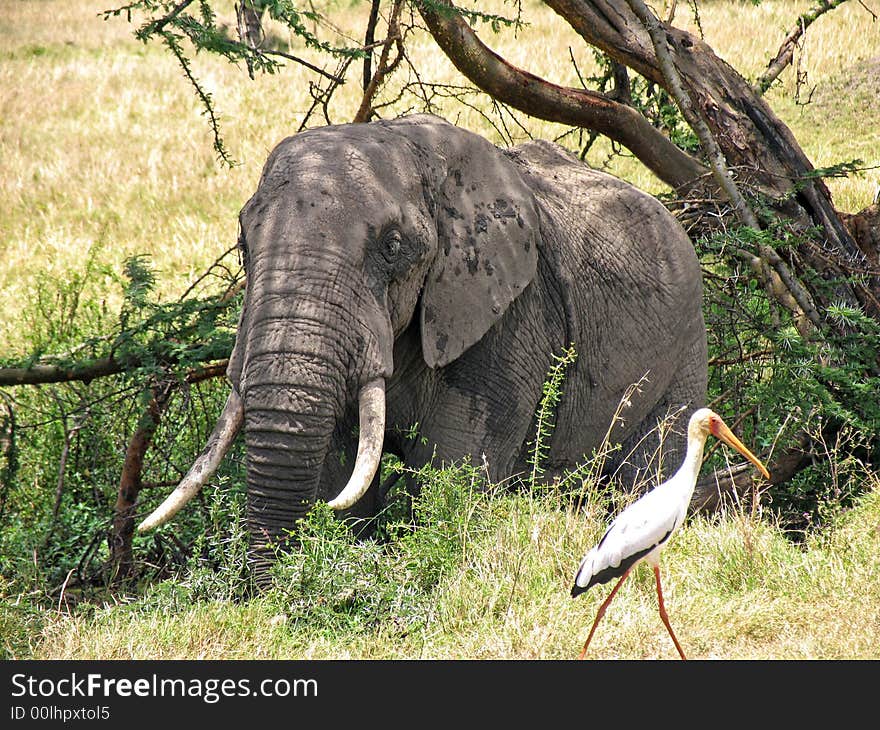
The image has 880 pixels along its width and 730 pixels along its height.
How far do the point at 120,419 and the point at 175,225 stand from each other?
7446 millimetres

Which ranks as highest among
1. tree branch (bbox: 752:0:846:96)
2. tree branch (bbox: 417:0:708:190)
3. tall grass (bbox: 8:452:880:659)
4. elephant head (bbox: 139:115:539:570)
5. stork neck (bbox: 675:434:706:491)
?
tree branch (bbox: 752:0:846:96)

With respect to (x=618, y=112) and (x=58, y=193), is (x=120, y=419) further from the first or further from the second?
(x=58, y=193)

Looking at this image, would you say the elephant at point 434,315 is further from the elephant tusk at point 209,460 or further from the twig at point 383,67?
the twig at point 383,67

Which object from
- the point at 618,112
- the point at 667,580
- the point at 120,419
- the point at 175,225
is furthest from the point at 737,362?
the point at 175,225

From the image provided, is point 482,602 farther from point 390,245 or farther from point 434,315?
point 390,245

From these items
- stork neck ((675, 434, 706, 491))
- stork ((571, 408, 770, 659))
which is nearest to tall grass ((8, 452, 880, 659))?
stork ((571, 408, 770, 659))

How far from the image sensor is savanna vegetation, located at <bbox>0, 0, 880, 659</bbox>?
4953 mm

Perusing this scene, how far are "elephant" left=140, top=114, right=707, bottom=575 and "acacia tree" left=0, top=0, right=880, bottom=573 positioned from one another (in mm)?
613

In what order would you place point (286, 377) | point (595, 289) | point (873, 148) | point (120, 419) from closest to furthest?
point (286, 377)
point (595, 289)
point (120, 419)
point (873, 148)

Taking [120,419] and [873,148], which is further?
[873,148]

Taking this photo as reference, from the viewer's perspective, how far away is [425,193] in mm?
5754

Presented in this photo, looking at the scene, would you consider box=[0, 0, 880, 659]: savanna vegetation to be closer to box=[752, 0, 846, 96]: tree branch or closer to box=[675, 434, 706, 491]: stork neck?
box=[752, 0, 846, 96]: tree branch

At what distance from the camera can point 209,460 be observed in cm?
540

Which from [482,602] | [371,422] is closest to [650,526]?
[482,602]
